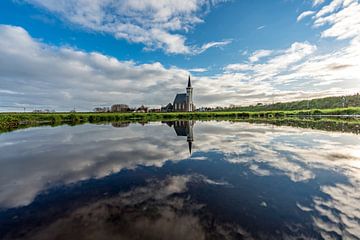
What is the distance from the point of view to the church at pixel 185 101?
336 feet

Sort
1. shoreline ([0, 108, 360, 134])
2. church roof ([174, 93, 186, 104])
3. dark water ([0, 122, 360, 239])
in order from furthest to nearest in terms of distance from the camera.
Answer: church roof ([174, 93, 186, 104])
shoreline ([0, 108, 360, 134])
dark water ([0, 122, 360, 239])

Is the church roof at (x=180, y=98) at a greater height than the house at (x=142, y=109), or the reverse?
the church roof at (x=180, y=98)

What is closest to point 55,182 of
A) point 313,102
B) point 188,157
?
point 188,157

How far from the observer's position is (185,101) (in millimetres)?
105062

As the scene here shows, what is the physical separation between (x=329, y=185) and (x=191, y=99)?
99165 mm

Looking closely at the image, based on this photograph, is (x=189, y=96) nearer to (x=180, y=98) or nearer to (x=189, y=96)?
(x=189, y=96)

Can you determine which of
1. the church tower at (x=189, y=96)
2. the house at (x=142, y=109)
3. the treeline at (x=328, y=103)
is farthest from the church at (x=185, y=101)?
the treeline at (x=328, y=103)

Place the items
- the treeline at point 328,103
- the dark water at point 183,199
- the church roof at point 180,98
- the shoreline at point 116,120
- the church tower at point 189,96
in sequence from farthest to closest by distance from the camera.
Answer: the treeline at point 328,103, the church roof at point 180,98, the church tower at point 189,96, the shoreline at point 116,120, the dark water at point 183,199

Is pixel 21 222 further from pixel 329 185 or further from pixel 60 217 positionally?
pixel 329 185

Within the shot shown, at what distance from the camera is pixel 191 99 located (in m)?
104

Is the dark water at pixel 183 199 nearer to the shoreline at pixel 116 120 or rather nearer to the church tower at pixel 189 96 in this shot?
the shoreline at pixel 116 120

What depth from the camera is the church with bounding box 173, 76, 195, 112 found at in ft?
336

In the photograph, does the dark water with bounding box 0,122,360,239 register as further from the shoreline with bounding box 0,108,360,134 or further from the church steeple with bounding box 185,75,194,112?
the church steeple with bounding box 185,75,194,112

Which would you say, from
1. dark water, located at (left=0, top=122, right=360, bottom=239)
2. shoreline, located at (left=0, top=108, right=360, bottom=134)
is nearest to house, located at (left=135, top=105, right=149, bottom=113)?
shoreline, located at (left=0, top=108, right=360, bottom=134)
